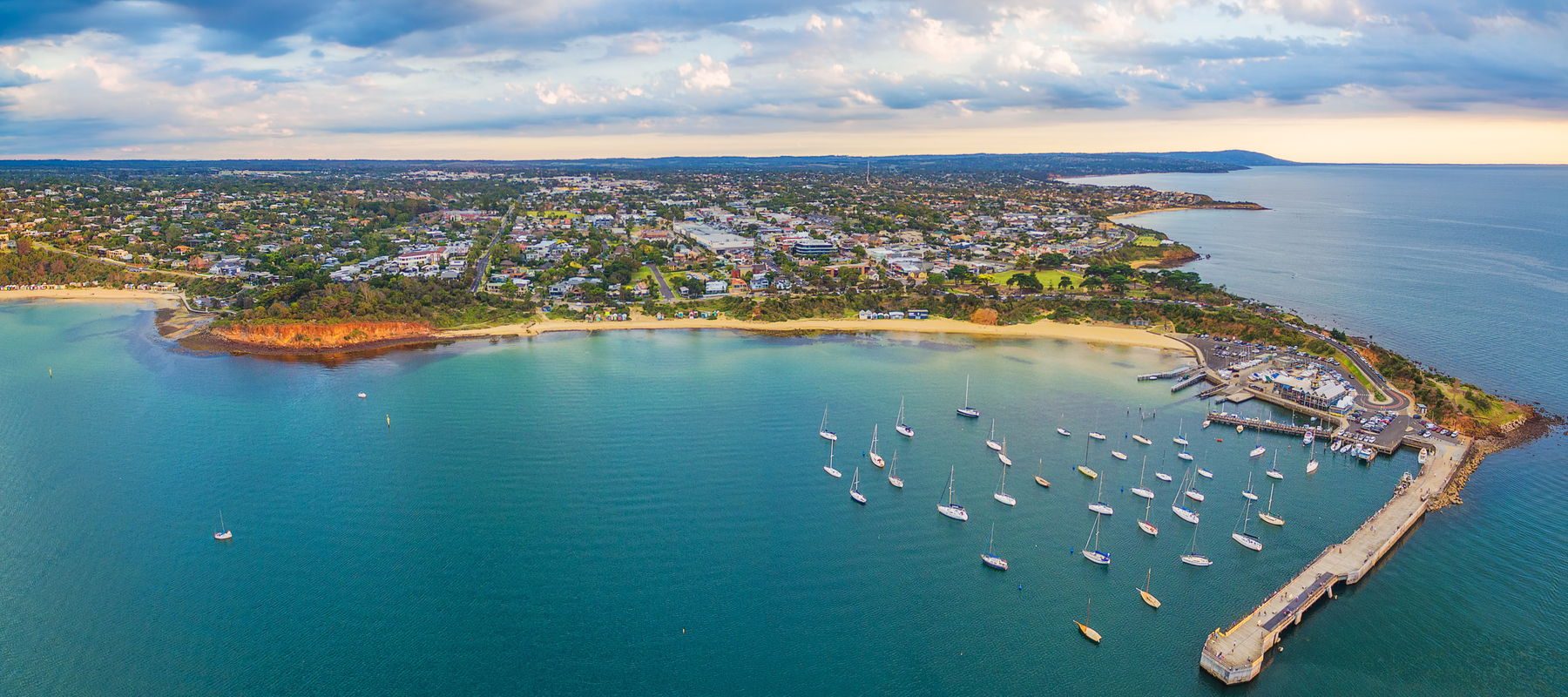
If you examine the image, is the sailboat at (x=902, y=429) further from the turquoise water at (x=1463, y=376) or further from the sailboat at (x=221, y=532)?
the sailboat at (x=221, y=532)

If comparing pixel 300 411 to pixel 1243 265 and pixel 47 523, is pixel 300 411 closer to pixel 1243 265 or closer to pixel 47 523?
pixel 47 523

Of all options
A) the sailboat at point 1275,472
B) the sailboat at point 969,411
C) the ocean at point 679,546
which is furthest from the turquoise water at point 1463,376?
the sailboat at point 969,411

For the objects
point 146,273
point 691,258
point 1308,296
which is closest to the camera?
point 1308,296

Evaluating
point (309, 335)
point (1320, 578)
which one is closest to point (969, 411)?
point (1320, 578)

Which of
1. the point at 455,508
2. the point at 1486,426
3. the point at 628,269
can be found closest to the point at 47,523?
the point at 455,508

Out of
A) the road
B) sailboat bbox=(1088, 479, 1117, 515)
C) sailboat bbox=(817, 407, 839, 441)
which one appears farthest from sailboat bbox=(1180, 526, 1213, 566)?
the road

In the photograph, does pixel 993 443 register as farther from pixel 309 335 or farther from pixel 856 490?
pixel 309 335
